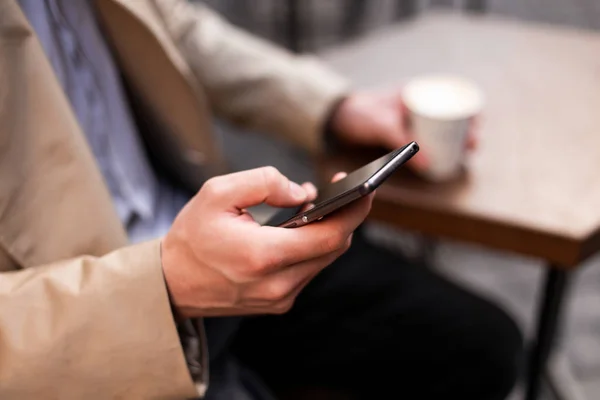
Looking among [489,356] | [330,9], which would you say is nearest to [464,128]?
[489,356]

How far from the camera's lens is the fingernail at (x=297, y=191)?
48 centimetres

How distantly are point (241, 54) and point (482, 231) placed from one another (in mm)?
414

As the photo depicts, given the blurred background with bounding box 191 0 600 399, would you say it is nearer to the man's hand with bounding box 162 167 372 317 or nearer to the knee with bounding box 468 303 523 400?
the knee with bounding box 468 303 523 400

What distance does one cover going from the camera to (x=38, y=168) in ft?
1.79

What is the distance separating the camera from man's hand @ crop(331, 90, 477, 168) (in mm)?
747

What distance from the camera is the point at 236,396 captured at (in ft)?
2.13

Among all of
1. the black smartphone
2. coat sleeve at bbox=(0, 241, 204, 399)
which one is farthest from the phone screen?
coat sleeve at bbox=(0, 241, 204, 399)

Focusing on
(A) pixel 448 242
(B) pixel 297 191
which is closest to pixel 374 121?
(B) pixel 297 191

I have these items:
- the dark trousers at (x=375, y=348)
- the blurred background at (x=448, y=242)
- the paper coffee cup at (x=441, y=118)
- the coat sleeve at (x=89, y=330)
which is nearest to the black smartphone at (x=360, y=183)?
the coat sleeve at (x=89, y=330)

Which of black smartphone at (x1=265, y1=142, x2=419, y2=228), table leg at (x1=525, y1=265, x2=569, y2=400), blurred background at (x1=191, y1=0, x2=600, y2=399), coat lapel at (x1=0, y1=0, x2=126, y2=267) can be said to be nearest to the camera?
black smartphone at (x1=265, y1=142, x2=419, y2=228)

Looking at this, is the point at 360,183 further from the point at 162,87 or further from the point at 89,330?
the point at 162,87

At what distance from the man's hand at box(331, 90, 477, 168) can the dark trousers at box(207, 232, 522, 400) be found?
0.63 feet

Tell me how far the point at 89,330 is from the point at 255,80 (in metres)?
0.47

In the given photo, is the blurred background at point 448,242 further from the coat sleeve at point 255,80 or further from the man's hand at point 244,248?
the man's hand at point 244,248
